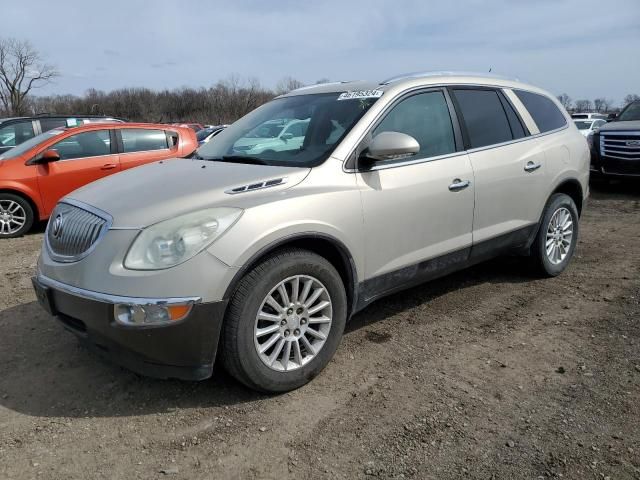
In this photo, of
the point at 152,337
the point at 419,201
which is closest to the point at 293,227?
the point at 152,337

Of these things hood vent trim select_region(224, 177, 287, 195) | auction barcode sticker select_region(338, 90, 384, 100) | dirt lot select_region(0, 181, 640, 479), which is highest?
auction barcode sticker select_region(338, 90, 384, 100)

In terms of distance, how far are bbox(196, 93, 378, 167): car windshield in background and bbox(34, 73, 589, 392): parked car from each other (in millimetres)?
15

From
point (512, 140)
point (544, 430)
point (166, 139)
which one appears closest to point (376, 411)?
point (544, 430)


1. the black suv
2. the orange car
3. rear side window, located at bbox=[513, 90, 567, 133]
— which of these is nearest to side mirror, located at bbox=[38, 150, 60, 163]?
the orange car

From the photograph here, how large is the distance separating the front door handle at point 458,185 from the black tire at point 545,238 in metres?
1.27

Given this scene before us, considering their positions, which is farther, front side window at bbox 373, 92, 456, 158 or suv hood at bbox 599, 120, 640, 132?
suv hood at bbox 599, 120, 640, 132

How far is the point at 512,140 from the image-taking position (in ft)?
14.4

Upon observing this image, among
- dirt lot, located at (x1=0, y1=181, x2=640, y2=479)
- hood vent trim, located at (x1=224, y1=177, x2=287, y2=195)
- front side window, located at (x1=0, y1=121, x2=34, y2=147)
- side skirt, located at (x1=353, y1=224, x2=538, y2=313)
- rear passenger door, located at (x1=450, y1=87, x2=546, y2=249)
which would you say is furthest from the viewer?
front side window, located at (x1=0, y1=121, x2=34, y2=147)

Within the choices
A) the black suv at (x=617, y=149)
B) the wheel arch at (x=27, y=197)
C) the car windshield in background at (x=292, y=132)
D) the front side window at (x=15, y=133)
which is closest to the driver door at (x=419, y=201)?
the car windshield in background at (x=292, y=132)

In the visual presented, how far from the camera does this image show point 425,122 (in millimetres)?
3785

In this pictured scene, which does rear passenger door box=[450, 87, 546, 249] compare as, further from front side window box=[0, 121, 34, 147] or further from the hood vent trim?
front side window box=[0, 121, 34, 147]

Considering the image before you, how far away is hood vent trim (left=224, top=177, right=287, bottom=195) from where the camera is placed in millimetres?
2898

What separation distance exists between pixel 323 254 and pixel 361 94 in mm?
1224

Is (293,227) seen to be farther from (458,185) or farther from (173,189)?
(458,185)
